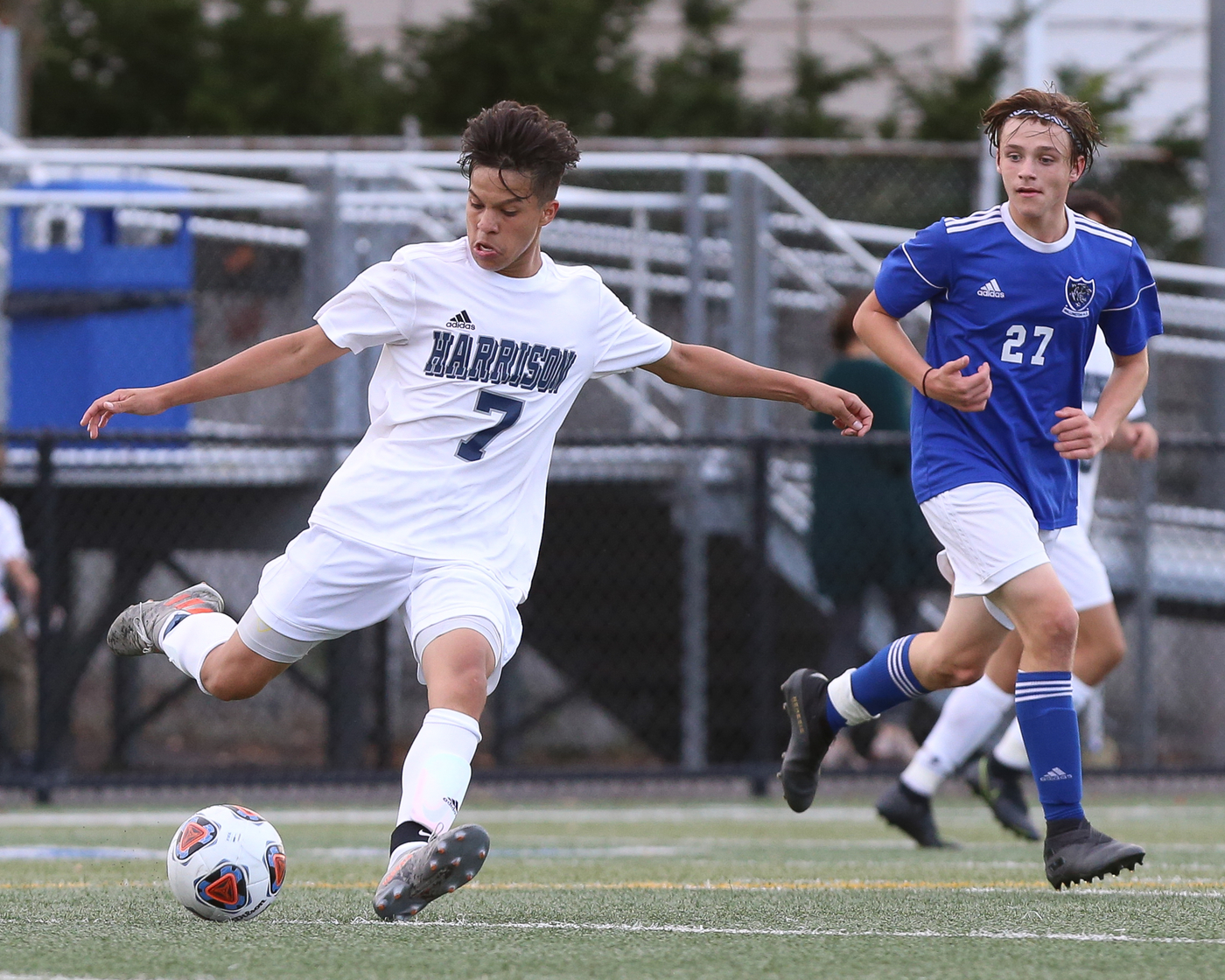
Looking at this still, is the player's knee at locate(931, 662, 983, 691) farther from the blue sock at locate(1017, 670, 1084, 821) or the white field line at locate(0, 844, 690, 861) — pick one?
the white field line at locate(0, 844, 690, 861)

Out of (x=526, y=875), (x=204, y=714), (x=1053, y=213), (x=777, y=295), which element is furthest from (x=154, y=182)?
(x=1053, y=213)

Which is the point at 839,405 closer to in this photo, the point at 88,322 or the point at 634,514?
the point at 634,514

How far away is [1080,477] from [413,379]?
3.19 m

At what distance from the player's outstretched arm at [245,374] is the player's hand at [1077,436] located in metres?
1.82

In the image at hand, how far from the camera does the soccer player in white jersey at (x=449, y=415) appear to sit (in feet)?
14.2

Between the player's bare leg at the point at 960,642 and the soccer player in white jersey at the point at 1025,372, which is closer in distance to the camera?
the soccer player in white jersey at the point at 1025,372

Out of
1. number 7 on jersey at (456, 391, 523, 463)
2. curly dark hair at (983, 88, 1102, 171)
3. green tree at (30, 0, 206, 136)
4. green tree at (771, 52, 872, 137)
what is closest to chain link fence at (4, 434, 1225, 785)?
curly dark hair at (983, 88, 1102, 171)

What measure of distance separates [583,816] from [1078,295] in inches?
173

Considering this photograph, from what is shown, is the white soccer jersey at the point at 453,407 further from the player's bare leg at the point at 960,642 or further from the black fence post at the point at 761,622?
the black fence post at the point at 761,622

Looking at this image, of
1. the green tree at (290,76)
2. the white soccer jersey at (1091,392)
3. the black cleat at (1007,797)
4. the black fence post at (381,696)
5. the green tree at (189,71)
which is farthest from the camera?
the green tree at (189,71)

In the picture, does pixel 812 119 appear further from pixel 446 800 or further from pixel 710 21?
pixel 446 800

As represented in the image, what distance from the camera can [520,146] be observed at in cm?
434

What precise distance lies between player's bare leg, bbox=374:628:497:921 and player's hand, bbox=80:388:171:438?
88cm

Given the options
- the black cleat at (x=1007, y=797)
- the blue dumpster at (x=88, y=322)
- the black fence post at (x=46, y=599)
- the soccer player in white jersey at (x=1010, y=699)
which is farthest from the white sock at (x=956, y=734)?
the blue dumpster at (x=88, y=322)
